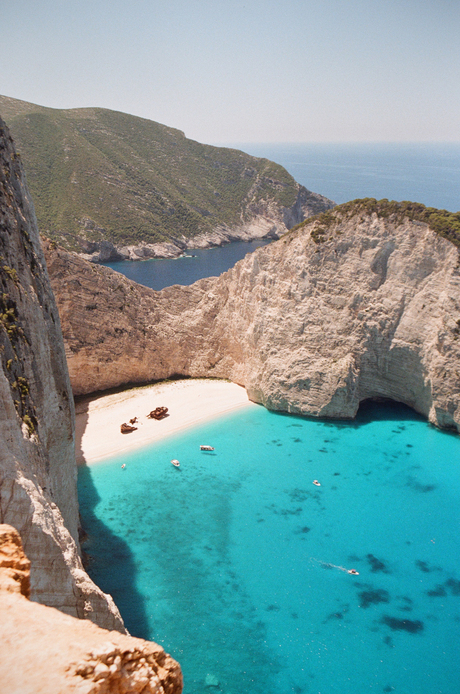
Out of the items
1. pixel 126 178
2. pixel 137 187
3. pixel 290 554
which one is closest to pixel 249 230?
pixel 137 187

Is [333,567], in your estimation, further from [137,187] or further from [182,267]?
[137,187]

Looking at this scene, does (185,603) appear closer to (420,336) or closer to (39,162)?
(420,336)

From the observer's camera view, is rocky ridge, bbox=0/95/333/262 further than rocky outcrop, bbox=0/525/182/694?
Yes

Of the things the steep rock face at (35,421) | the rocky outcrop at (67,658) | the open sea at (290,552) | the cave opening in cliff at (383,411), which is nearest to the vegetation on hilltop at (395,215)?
the cave opening in cliff at (383,411)

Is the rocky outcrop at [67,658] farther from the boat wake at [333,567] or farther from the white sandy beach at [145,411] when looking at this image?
the white sandy beach at [145,411]

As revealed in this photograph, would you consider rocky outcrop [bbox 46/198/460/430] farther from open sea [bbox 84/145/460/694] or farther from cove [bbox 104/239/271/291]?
cove [bbox 104/239/271/291]

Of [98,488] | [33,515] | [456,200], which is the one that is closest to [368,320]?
[98,488]

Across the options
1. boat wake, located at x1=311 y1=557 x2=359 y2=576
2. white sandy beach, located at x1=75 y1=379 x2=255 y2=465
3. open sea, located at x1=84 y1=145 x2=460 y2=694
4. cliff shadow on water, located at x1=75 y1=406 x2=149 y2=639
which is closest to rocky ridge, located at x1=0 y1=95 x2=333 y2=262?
white sandy beach, located at x1=75 y1=379 x2=255 y2=465
